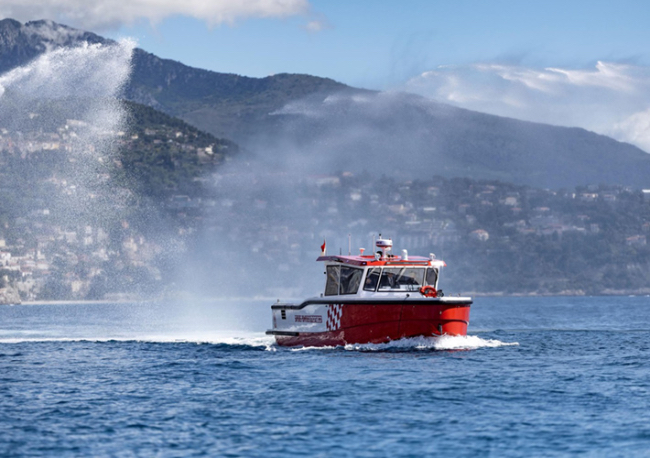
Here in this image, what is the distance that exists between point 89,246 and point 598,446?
175989mm

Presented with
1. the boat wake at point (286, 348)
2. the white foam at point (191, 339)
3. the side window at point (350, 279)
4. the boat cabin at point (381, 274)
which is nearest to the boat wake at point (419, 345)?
the boat wake at point (286, 348)

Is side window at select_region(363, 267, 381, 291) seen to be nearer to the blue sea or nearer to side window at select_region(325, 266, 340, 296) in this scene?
side window at select_region(325, 266, 340, 296)

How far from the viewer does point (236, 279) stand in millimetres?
197375

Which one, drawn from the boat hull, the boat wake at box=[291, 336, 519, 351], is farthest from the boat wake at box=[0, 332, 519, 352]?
the boat hull

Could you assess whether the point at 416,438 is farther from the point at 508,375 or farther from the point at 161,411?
the point at 508,375

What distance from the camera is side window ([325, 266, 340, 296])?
1704 inches

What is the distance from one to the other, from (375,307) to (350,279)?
257 cm

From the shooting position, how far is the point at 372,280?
41531mm

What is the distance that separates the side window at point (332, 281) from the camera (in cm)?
4328

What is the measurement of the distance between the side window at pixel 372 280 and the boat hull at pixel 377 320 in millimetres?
1090

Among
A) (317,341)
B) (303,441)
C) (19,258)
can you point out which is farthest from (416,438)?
(19,258)

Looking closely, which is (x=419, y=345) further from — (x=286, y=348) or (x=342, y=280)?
(x=286, y=348)

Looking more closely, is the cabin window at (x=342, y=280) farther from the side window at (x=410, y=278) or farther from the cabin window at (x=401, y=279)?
the side window at (x=410, y=278)

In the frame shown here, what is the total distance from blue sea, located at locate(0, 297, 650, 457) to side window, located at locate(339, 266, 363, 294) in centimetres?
265
